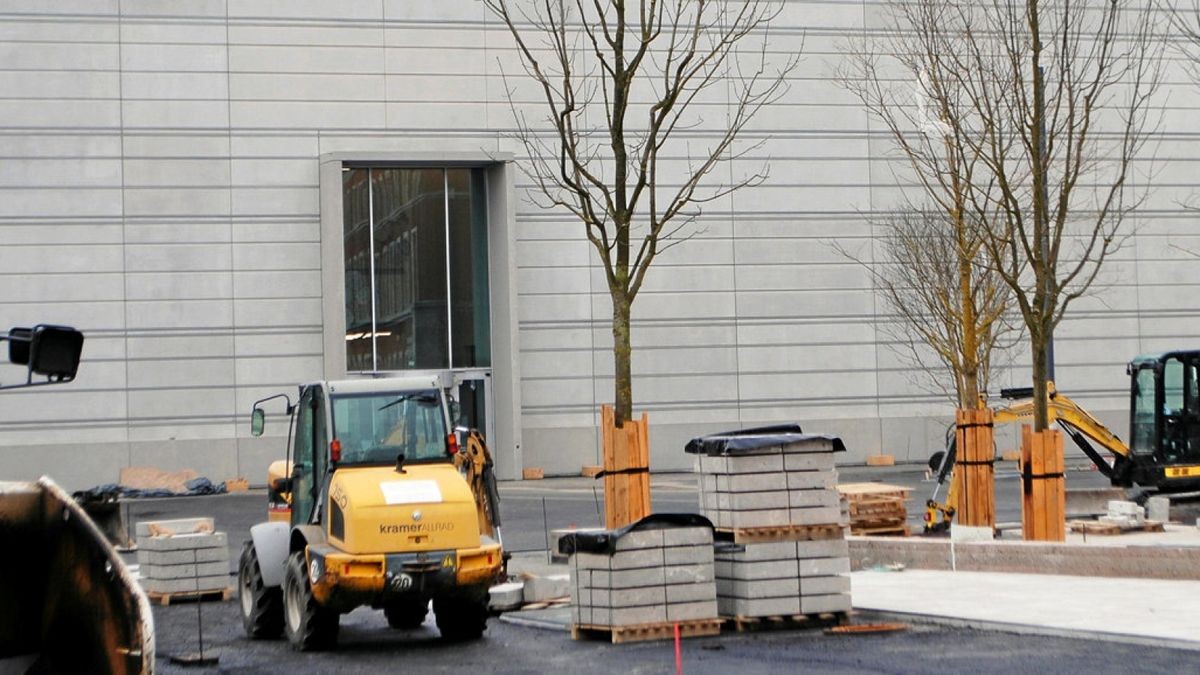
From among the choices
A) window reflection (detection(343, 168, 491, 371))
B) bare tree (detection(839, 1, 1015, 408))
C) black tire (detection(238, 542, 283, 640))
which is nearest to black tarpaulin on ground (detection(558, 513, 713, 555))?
black tire (detection(238, 542, 283, 640))

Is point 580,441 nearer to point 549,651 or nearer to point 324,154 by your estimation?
point 324,154

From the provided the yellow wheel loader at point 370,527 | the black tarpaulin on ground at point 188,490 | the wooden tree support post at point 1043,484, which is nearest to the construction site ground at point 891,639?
the yellow wheel loader at point 370,527

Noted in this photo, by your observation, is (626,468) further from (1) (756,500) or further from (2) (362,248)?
(2) (362,248)

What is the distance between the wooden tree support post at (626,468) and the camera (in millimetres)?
18094

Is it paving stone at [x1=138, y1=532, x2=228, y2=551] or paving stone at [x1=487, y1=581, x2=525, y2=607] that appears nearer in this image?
paving stone at [x1=487, y1=581, x2=525, y2=607]

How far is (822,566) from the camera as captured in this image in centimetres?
1452

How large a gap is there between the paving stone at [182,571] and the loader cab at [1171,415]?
17016 millimetres

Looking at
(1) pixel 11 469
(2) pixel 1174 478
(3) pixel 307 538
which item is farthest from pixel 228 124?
(3) pixel 307 538

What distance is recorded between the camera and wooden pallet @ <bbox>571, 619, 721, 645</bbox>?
45.9 feet

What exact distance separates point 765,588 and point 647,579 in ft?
3.45

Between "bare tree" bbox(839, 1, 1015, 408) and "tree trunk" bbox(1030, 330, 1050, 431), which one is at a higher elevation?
"bare tree" bbox(839, 1, 1015, 408)

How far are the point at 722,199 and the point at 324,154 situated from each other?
9851 millimetres

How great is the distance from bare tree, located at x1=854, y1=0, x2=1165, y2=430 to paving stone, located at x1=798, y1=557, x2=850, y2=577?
7.23m

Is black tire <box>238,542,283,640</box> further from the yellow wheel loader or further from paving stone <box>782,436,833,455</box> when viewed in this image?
paving stone <box>782,436,833,455</box>
